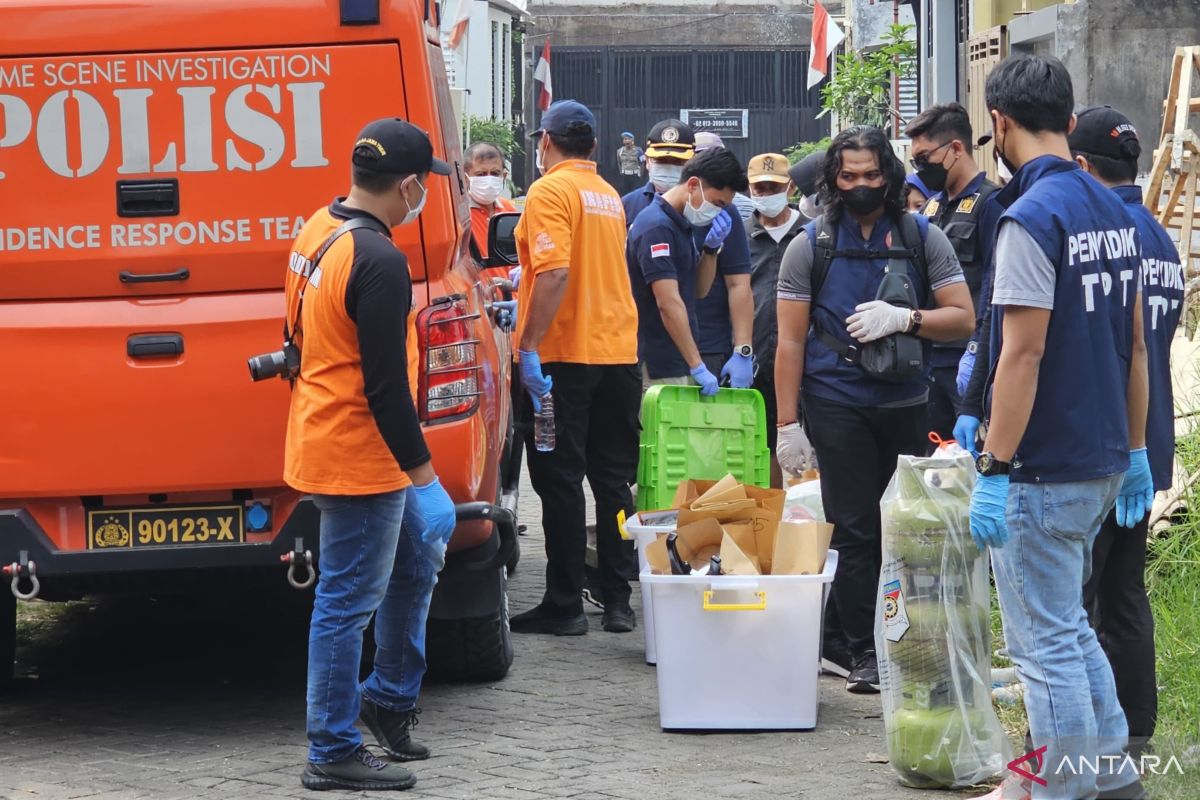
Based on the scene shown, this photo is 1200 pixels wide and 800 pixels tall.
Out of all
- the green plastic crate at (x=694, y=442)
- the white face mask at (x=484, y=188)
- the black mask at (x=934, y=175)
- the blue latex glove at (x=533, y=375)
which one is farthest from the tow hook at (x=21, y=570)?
the white face mask at (x=484, y=188)

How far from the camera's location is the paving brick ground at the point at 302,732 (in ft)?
16.4

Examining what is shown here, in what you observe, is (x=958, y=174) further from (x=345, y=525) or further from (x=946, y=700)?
(x=345, y=525)

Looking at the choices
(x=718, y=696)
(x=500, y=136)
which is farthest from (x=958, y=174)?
(x=500, y=136)

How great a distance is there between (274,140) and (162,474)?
1.08 meters

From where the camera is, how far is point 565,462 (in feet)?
22.9

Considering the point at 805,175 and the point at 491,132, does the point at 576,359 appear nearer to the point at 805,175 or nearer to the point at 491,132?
the point at 805,175

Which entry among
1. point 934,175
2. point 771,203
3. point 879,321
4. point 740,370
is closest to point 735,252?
point 740,370

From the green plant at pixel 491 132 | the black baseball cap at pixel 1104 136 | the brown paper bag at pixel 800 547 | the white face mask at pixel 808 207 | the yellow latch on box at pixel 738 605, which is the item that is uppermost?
the green plant at pixel 491 132

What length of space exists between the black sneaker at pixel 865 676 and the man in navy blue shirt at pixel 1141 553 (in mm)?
1335

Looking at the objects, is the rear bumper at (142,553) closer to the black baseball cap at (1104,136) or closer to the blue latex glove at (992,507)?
the blue latex glove at (992,507)

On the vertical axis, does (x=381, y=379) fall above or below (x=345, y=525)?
above

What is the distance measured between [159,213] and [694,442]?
2.38m

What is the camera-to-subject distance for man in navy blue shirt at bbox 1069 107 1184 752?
4.53 m

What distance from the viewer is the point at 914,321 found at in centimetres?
590
